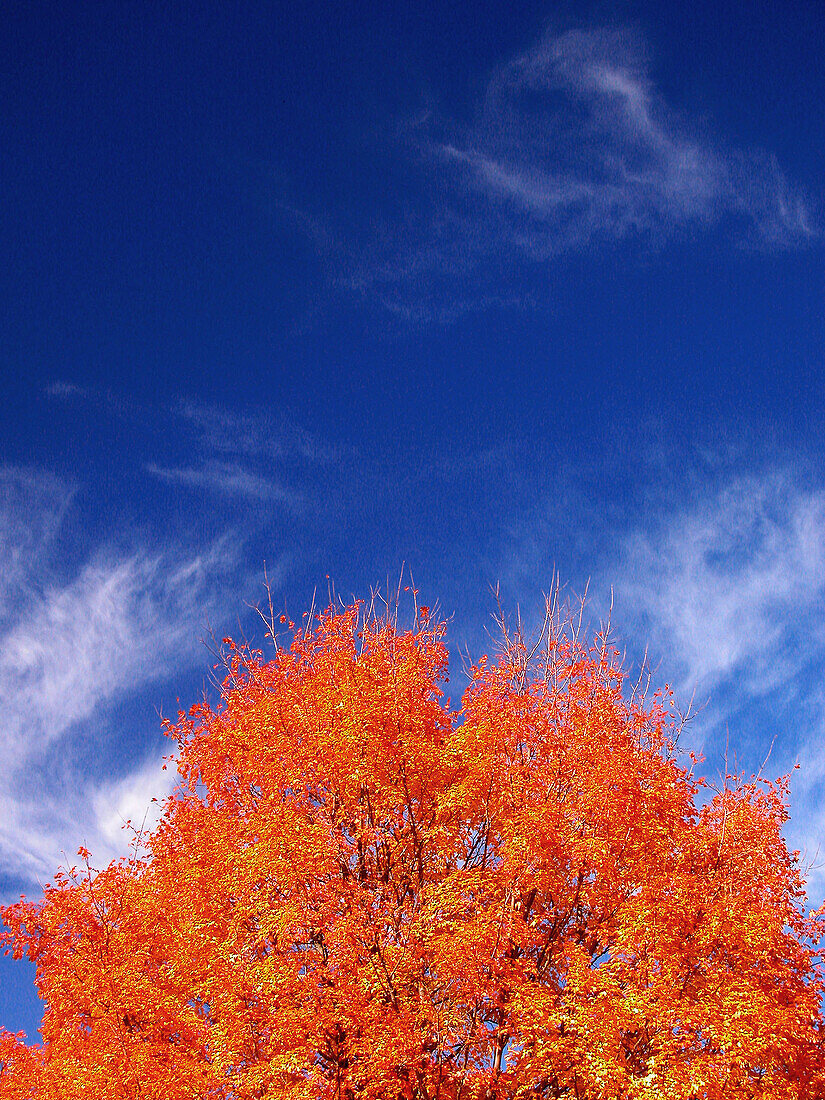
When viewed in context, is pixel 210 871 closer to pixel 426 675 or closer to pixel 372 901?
pixel 372 901

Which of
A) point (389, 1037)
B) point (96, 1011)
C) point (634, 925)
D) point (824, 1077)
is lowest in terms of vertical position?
point (824, 1077)

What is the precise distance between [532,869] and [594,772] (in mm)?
2380

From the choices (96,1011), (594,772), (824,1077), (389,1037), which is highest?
(594,772)

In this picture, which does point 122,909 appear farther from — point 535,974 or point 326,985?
point 535,974

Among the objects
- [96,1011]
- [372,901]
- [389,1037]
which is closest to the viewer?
[389,1037]

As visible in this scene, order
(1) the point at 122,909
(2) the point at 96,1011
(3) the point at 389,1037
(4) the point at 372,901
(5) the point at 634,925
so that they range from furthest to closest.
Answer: (1) the point at 122,909 < (2) the point at 96,1011 < (4) the point at 372,901 < (5) the point at 634,925 < (3) the point at 389,1037

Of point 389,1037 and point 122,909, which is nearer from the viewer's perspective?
point 389,1037

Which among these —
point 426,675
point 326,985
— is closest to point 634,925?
point 326,985

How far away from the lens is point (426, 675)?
17688 millimetres

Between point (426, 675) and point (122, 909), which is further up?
Result: point (426, 675)

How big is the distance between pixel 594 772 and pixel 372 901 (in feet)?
16.6

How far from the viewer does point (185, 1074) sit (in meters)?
12.8

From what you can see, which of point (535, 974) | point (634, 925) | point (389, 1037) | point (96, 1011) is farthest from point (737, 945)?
point (96, 1011)

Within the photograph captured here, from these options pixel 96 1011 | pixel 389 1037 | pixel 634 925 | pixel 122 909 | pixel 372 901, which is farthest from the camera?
pixel 122 909
